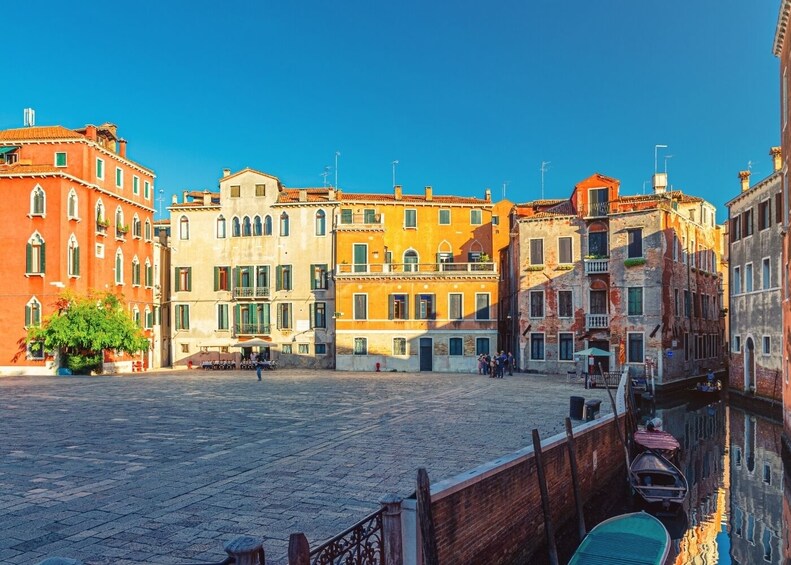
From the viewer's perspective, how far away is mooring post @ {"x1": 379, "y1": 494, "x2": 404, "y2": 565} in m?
6.30

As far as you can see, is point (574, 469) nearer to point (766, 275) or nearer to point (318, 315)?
point (766, 275)

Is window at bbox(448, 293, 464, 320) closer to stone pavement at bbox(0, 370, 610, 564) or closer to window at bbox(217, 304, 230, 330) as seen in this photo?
stone pavement at bbox(0, 370, 610, 564)

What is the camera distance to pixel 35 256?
3275 cm

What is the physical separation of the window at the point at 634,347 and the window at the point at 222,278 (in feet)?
77.4

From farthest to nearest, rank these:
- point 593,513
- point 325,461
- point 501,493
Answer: point 593,513 → point 325,461 → point 501,493

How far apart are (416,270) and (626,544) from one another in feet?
91.1

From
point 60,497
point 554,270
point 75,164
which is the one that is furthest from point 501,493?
point 75,164

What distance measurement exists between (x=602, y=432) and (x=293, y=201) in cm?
2868

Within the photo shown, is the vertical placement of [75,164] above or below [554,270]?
above

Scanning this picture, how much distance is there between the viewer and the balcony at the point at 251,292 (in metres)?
39.5

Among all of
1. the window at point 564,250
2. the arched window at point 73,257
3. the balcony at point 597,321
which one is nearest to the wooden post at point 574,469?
the balcony at point 597,321

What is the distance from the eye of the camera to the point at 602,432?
1410 centimetres

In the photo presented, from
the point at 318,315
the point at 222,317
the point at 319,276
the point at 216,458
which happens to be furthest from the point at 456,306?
the point at 216,458

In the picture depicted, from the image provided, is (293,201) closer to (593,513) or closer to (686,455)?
(686,455)
